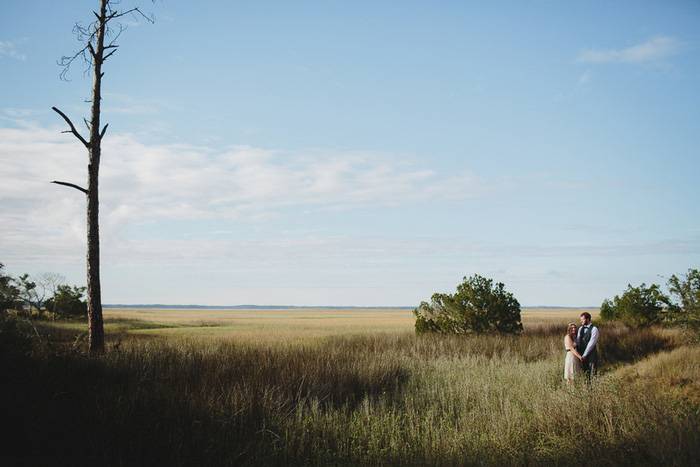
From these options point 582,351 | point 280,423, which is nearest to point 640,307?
point 582,351

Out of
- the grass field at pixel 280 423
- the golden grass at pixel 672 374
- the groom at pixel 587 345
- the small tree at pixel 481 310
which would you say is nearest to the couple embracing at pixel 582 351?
the groom at pixel 587 345

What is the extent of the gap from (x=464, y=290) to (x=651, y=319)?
41.3 ft

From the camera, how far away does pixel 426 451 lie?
5.71m

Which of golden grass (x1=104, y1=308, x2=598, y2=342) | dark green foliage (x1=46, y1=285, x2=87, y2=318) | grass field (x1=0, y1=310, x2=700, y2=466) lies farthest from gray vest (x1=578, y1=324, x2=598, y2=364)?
dark green foliage (x1=46, y1=285, x2=87, y2=318)

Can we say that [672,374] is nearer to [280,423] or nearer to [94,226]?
[280,423]

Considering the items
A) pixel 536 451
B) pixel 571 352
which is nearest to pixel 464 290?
pixel 571 352

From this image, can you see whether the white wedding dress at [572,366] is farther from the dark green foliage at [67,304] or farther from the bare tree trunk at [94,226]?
the dark green foliage at [67,304]

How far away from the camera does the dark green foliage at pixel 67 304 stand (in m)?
38.9

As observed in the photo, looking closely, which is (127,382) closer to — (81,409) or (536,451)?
(81,409)

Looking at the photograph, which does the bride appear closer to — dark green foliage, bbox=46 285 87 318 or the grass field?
the grass field

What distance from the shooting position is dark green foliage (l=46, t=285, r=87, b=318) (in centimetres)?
3891

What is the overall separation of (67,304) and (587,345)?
41.8 meters

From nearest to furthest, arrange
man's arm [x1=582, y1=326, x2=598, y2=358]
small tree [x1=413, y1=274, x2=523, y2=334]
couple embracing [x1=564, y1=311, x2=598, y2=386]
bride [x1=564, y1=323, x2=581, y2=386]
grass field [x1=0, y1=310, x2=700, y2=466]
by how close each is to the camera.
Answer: grass field [x1=0, y1=310, x2=700, y2=466], man's arm [x1=582, y1=326, x2=598, y2=358], couple embracing [x1=564, y1=311, x2=598, y2=386], bride [x1=564, y1=323, x2=581, y2=386], small tree [x1=413, y1=274, x2=523, y2=334]

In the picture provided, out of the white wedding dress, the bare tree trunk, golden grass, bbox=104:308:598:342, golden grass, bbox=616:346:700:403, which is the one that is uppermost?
the bare tree trunk
